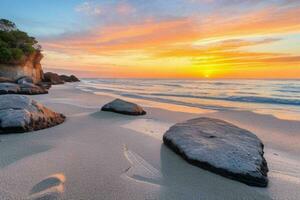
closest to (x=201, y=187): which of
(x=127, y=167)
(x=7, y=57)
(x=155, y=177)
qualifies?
(x=155, y=177)

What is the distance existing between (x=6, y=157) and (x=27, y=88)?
→ 13.1 metres

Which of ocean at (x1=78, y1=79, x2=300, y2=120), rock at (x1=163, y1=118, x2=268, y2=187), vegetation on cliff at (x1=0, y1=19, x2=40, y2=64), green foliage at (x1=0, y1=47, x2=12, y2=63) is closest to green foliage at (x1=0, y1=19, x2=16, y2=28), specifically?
vegetation on cliff at (x1=0, y1=19, x2=40, y2=64)

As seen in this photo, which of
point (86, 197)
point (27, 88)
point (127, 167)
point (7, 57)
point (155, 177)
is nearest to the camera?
point (86, 197)

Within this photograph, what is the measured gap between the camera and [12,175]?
9.62ft

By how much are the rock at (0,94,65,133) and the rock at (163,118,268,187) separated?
301cm

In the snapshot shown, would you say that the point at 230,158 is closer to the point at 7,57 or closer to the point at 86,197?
the point at 86,197

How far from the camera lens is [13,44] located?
106ft

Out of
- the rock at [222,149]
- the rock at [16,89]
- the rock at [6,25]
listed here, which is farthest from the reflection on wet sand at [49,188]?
the rock at [6,25]

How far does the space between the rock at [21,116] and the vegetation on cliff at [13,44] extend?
2695 cm

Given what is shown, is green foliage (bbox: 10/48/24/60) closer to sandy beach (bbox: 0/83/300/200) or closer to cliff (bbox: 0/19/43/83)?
cliff (bbox: 0/19/43/83)

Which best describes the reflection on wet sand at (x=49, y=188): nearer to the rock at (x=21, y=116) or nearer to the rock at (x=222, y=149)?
the rock at (x=222, y=149)

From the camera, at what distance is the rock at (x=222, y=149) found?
3.17m

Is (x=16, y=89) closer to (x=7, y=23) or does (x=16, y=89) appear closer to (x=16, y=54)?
(x=16, y=54)

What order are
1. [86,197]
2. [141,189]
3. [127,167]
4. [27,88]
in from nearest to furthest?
[86,197]
[141,189]
[127,167]
[27,88]
